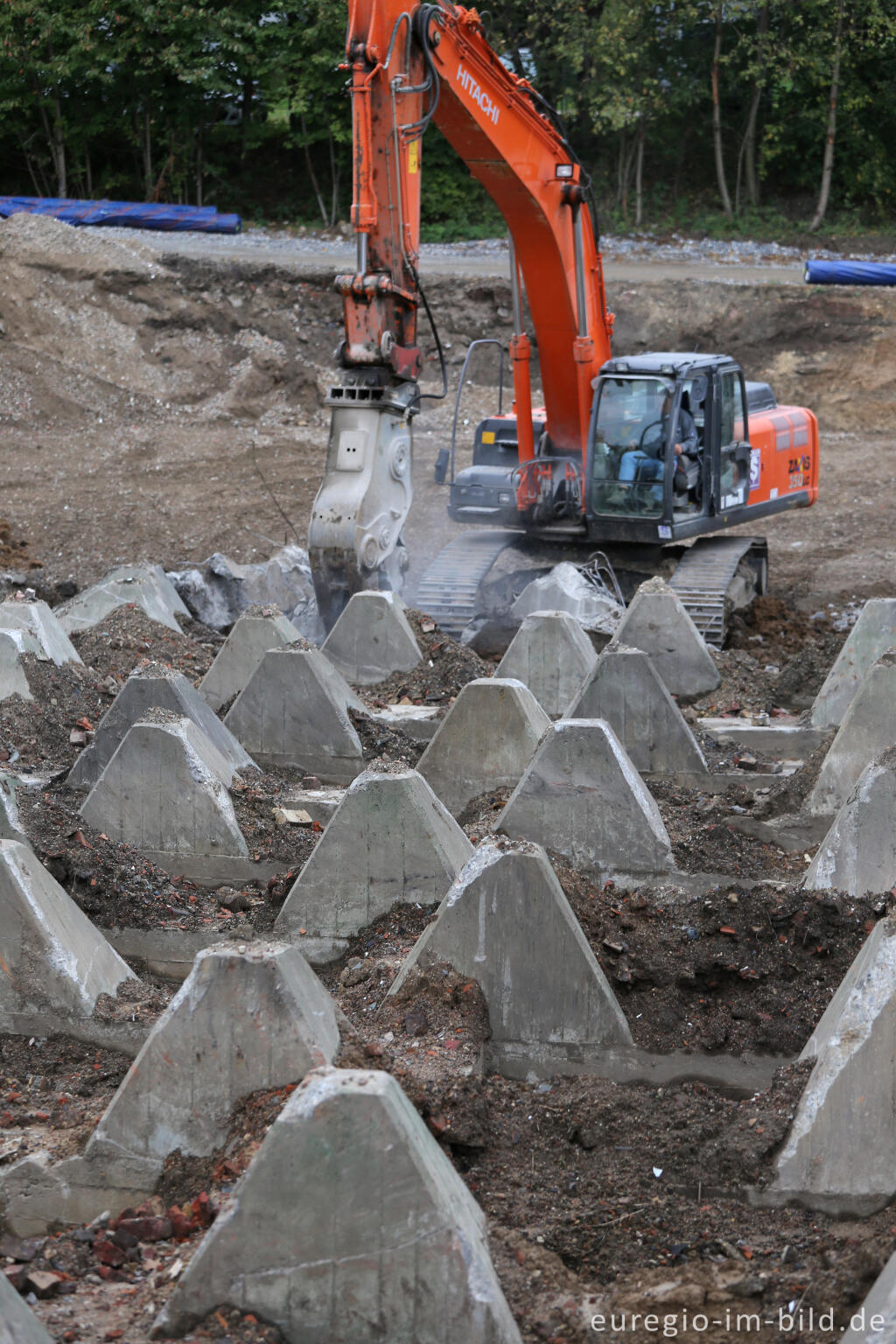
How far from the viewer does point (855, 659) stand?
8195mm

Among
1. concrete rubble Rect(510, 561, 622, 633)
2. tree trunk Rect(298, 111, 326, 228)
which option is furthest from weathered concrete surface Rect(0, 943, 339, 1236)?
tree trunk Rect(298, 111, 326, 228)

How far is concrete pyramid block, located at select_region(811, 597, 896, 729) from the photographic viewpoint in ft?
26.3

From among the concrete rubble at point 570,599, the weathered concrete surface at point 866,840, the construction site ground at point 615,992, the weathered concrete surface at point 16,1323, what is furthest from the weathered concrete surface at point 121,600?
the weathered concrete surface at point 16,1323

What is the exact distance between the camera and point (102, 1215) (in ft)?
12.0

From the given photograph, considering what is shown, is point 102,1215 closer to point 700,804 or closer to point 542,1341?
point 542,1341

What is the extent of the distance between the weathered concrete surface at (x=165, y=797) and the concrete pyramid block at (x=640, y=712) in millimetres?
2034

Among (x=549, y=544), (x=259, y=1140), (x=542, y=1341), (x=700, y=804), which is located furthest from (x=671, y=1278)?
(x=549, y=544)

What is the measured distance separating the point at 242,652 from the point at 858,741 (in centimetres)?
384

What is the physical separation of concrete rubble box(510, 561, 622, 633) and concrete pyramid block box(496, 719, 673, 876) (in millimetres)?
4103

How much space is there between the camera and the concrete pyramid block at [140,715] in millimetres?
6906

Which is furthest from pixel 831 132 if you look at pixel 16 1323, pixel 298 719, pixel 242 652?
pixel 16 1323

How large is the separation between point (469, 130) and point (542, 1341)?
877cm

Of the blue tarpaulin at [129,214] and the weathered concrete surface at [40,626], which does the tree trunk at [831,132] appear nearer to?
the blue tarpaulin at [129,214]

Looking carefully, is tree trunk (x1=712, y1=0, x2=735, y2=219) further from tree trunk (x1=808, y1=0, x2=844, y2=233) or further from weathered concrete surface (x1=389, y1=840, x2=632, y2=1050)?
weathered concrete surface (x1=389, y1=840, x2=632, y2=1050)
